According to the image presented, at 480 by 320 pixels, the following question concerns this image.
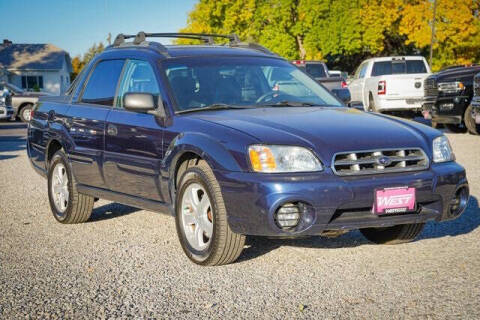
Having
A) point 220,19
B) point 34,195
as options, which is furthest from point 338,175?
point 220,19

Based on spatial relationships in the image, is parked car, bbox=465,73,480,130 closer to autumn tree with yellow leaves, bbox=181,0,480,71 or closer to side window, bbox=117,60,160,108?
side window, bbox=117,60,160,108

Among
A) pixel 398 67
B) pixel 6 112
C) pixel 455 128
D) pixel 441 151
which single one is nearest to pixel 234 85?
pixel 441 151

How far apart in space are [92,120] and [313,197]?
2.77 meters

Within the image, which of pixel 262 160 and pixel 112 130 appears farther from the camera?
pixel 112 130

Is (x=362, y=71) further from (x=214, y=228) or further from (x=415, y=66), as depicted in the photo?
(x=214, y=228)

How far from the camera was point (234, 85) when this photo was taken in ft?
19.9

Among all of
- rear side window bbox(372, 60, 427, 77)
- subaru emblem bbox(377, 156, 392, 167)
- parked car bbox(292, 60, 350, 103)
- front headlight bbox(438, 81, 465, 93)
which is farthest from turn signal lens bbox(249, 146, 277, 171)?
rear side window bbox(372, 60, 427, 77)

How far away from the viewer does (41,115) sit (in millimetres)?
7840

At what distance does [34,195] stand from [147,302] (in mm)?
5377

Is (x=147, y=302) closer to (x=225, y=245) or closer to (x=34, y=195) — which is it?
(x=225, y=245)

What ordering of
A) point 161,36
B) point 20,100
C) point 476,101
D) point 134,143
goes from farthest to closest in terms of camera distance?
1. point 20,100
2. point 476,101
3. point 161,36
4. point 134,143

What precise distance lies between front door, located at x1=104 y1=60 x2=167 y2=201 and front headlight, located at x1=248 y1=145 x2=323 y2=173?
1110 mm

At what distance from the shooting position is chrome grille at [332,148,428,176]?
4754mm

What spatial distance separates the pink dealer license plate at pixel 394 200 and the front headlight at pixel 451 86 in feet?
40.7
